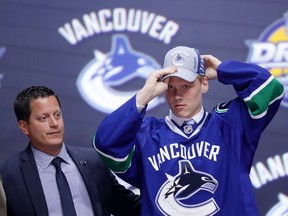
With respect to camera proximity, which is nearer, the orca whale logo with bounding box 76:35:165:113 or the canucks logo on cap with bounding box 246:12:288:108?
the canucks logo on cap with bounding box 246:12:288:108

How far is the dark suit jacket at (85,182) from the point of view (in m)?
1.88

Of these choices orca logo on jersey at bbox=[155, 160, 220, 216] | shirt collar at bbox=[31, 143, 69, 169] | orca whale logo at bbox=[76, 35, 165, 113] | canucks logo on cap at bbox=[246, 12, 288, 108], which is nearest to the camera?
orca logo on jersey at bbox=[155, 160, 220, 216]

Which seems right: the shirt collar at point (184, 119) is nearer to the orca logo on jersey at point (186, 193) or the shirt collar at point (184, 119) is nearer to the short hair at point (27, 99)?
the orca logo on jersey at point (186, 193)

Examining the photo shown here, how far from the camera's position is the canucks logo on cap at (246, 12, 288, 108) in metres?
2.62

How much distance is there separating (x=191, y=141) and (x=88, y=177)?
274 millimetres

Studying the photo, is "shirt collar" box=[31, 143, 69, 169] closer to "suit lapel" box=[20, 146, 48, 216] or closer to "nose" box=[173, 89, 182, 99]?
"suit lapel" box=[20, 146, 48, 216]

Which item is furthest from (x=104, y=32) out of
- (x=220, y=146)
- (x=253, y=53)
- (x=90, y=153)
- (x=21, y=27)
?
(x=220, y=146)

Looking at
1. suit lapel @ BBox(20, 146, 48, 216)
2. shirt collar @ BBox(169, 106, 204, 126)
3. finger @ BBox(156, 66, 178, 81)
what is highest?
finger @ BBox(156, 66, 178, 81)

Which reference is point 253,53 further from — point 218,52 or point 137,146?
point 137,146

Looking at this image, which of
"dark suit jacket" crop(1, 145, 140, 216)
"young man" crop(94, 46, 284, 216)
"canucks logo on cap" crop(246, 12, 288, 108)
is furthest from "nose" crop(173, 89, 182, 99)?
"canucks logo on cap" crop(246, 12, 288, 108)

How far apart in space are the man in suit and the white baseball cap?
0.97 ft

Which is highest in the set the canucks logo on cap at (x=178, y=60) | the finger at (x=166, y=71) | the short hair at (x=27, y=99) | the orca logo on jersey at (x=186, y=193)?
the canucks logo on cap at (x=178, y=60)

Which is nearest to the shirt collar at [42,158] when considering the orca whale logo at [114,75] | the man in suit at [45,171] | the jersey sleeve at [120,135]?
the man in suit at [45,171]

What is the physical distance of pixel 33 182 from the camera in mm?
1892
